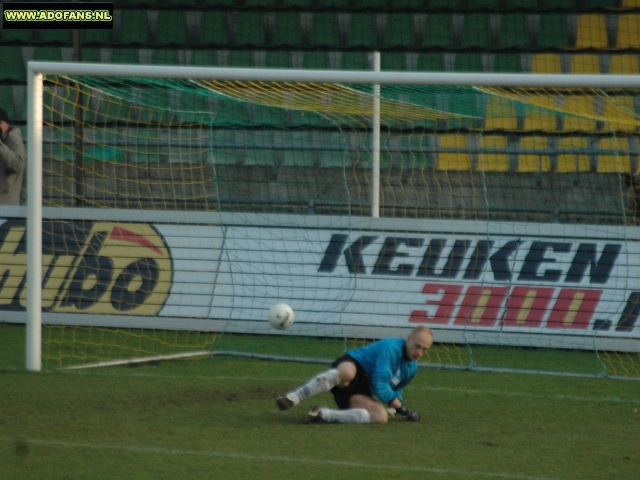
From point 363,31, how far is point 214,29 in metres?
2.23

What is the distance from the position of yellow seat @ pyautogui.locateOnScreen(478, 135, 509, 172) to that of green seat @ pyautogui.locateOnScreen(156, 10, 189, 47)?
15.9 ft

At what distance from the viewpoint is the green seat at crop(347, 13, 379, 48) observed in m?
13.7

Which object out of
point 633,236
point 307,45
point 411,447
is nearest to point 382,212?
point 633,236

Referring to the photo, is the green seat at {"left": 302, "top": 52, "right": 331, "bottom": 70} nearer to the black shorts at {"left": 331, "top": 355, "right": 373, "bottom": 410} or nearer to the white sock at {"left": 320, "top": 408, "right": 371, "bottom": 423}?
the black shorts at {"left": 331, "top": 355, "right": 373, "bottom": 410}

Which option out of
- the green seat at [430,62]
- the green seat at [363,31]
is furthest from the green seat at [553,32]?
the green seat at [363,31]

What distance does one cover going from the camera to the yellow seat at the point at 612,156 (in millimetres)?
11578

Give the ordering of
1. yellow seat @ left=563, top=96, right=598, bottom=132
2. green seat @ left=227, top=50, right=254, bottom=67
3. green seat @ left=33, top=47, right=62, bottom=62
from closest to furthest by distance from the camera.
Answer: yellow seat @ left=563, top=96, right=598, bottom=132, green seat @ left=227, top=50, right=254, bottom=67, green seat @ left=33, top=47, right=62, bottom=62

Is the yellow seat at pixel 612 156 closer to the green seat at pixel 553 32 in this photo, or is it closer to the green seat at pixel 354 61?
the green seat at pixel 553 32

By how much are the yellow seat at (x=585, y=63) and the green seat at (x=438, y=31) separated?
176cm

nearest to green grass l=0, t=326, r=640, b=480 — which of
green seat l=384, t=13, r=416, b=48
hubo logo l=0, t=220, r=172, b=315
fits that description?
hubo logo l=0, t=220, r=172, b=315

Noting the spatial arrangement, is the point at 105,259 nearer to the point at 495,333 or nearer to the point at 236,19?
the point at 495,333

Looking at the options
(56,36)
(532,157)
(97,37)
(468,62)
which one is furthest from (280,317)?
(56,36)

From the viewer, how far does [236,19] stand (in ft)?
46.3

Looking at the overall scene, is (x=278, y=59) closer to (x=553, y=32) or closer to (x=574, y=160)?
(x=553, y=32)
